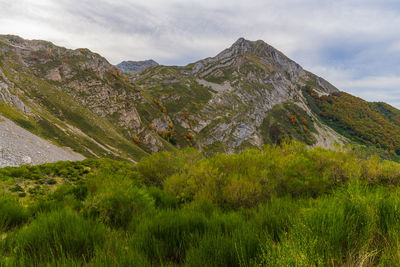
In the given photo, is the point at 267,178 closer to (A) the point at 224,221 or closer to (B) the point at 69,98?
(A) the point at 224,221

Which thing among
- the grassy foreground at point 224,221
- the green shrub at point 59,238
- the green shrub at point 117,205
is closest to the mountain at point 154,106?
the grassy foreground at point 224,221

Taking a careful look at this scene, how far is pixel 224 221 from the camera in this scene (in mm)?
2898

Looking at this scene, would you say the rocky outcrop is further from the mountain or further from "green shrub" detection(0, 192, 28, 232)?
"green shrub" detection(0, 192, 28, 232)

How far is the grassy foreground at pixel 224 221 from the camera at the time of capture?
1.80 m

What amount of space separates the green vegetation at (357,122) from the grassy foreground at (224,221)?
593ft

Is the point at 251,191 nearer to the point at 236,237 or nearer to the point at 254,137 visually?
the point at 236,237

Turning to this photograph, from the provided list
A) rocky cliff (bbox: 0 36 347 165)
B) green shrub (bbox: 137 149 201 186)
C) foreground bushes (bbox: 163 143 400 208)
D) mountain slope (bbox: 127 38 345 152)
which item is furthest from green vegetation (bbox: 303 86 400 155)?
green shrub (bbox: 137 149 201 186)

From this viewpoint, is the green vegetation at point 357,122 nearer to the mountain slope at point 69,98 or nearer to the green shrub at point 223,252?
the mountain slope at point 69,98

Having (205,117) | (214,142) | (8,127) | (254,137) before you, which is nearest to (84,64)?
(8,127)

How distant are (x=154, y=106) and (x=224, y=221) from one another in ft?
411

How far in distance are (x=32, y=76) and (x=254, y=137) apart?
12811cm

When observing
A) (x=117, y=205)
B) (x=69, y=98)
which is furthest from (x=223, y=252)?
(x=69, y=98)

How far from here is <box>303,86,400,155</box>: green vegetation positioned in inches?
5487

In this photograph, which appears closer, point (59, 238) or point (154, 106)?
point (59, 238)
